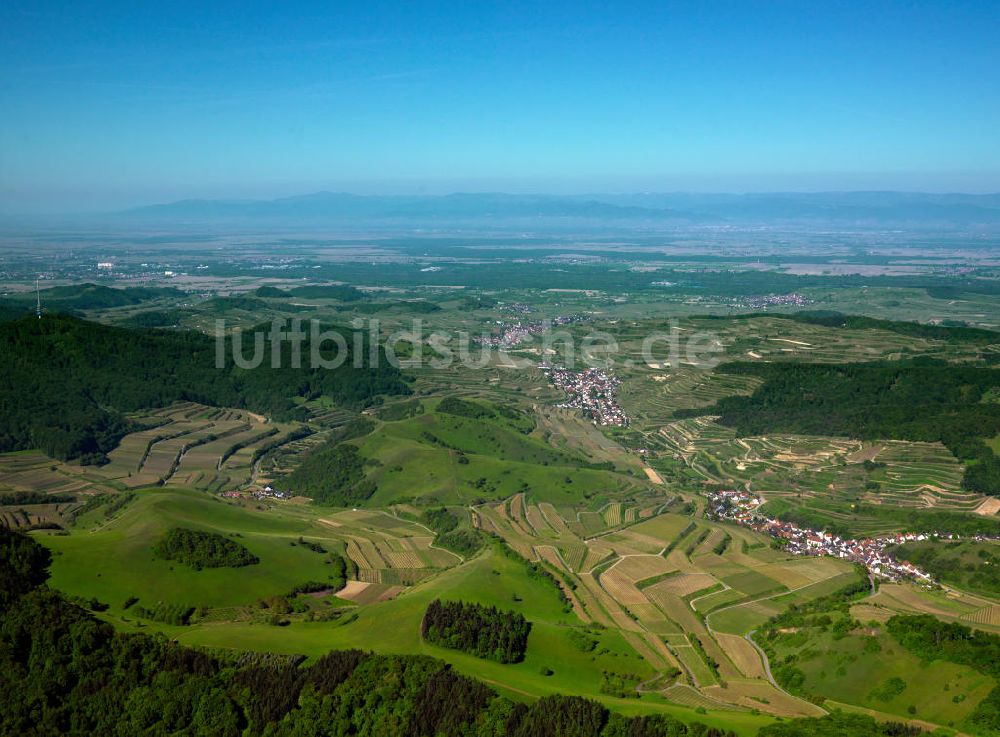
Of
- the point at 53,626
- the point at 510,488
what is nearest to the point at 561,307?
the point at 510,488

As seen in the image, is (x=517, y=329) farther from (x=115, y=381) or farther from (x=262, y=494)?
(x=262, y=494)

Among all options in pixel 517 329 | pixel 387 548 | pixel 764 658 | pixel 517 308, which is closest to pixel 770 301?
pixel 517 308

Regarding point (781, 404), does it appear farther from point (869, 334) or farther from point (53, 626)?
point (53, 626)

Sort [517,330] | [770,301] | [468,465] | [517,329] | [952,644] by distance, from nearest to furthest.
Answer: [952,644]
[468,465]
[517,330]
[517,329]
[770,301]

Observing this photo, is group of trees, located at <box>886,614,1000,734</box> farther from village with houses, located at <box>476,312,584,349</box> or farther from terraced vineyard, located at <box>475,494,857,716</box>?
village with houses, located at <box>476,312,584,349</box>

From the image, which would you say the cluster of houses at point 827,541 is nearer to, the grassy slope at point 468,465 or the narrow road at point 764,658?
the grassy slope at point 468,465

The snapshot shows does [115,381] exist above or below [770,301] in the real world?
below
